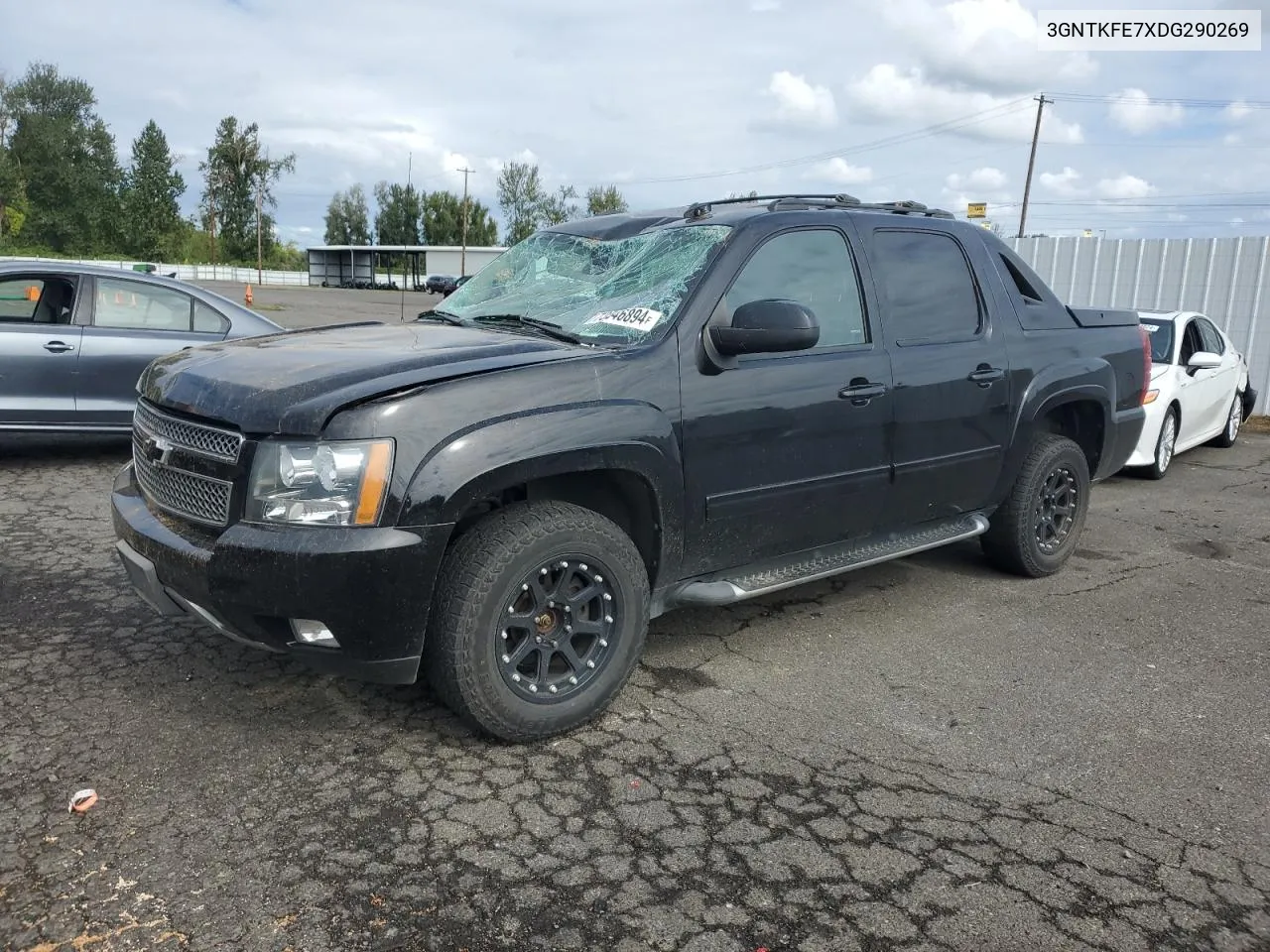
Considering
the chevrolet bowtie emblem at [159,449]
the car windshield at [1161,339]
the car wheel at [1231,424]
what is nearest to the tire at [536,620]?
the chevrolet bowtie emblem at [159,449]

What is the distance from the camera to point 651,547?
3.77 metres

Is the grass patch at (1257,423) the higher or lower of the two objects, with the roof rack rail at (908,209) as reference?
lower

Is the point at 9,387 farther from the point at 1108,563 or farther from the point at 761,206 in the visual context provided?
the point at 1108,563

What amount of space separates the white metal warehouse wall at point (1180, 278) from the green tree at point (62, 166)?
3481 inches

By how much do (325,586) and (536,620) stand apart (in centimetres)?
73

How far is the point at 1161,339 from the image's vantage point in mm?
9148

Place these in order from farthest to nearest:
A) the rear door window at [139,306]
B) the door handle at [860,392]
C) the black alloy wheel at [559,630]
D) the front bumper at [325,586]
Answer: the rear door window at [139,306] < the door handle at [860,392] < the black alloy wheel at [559,630] < the front bumper at [325,586]

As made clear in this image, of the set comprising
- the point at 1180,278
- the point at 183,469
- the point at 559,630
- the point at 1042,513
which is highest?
the point at 1180,278

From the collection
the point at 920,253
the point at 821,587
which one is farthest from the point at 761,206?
the point at 821,587

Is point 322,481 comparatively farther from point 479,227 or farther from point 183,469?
point 479,227

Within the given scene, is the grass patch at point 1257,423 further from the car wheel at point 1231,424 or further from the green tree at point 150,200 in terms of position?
the green tree at point 150,200

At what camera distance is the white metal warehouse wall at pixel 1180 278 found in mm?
13570

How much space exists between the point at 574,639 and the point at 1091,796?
1.76 metres

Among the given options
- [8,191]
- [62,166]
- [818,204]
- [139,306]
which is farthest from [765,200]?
[62,166]
